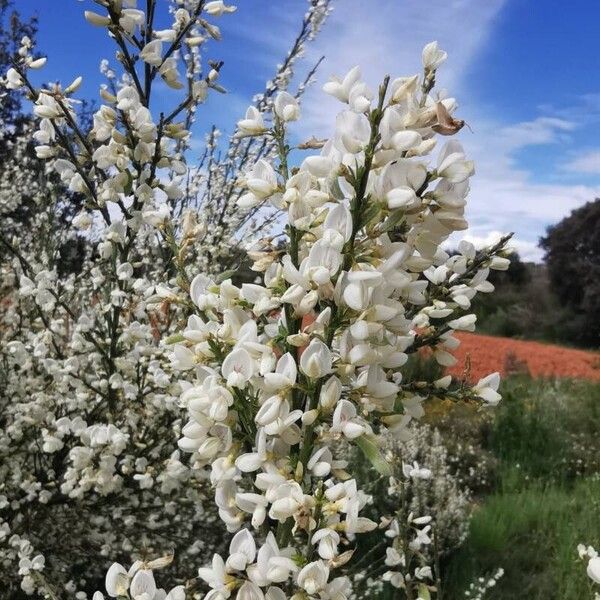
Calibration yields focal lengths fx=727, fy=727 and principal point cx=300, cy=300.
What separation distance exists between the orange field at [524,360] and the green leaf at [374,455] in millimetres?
8700

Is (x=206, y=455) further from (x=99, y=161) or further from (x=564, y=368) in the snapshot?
(x=564, y=368)

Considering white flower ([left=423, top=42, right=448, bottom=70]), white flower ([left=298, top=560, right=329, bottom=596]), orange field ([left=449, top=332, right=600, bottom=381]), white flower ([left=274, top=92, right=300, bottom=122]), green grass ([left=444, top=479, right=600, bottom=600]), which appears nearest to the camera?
white flower ([left=298, top=560, right=329, bottom=596])

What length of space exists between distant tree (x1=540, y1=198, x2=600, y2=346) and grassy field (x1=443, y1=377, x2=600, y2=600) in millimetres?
8801

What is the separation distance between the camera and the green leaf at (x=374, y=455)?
0.91 m

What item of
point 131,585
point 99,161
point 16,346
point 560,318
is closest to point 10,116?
point 16,346

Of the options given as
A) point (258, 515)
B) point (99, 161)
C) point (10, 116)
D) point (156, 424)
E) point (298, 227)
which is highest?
point (10, 116)

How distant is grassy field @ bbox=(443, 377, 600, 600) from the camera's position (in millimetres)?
3834

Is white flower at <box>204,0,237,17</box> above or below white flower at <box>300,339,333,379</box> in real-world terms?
above

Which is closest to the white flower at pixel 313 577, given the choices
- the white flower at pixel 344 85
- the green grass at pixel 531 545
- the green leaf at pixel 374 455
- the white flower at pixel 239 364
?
the green leaf at pixel 374 455

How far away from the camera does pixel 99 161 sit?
1720 mm

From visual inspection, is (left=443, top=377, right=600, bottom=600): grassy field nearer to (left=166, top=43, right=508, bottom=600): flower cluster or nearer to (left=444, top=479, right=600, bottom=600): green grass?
(left=444, top=479, right=600, bottom=600): green grass

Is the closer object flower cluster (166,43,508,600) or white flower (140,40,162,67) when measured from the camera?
flower cluster (166,43,508,600)

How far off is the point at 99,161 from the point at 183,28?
52 centimetres

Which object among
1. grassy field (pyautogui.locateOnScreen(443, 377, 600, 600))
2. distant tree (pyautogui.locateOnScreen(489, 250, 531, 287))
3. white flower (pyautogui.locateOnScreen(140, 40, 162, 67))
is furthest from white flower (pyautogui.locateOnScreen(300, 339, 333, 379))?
distant tree (pyautogui.locateOnScreen(489, 250, 531, 287))
